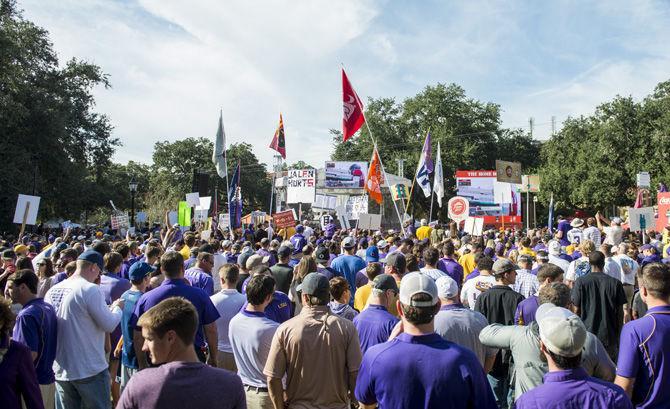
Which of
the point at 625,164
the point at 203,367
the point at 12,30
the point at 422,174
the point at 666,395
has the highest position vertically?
the point at 12,30

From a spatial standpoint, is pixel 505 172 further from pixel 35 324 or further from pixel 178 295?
pixel 35 324

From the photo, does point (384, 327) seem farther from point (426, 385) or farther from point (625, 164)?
point (625, 164)

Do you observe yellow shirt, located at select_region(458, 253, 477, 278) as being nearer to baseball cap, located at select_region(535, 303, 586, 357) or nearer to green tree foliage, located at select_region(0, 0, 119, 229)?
baseball cap, located at select_region(535, 303, 586, 357)

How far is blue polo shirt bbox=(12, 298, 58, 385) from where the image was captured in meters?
4.49

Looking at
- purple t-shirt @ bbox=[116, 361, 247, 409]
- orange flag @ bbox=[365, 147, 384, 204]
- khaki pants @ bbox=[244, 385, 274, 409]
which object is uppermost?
orange flag @ bbox=[365, 147, 384, 204]

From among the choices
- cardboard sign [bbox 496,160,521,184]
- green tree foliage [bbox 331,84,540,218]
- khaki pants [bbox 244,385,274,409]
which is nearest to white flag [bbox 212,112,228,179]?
khaki pants [bbox 244,385,274,409]

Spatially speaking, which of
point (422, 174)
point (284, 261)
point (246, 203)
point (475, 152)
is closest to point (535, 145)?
point (475, 152)

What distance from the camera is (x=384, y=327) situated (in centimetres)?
469

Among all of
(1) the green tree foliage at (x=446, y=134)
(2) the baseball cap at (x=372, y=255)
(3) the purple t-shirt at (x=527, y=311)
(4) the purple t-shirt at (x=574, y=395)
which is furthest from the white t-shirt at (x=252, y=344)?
(1) the green tree foliage at (x=446, y=134)

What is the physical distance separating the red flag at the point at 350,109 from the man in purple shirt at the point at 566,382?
14810 mm

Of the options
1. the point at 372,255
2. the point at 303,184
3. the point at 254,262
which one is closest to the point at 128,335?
the point at 254,262

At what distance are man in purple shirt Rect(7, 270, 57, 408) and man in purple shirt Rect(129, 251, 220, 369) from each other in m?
0.82

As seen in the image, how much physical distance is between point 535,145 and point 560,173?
19749 millimetres

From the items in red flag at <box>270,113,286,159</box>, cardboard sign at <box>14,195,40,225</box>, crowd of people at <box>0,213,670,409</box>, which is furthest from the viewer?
red flag at <box>270,113,286,159</box>
